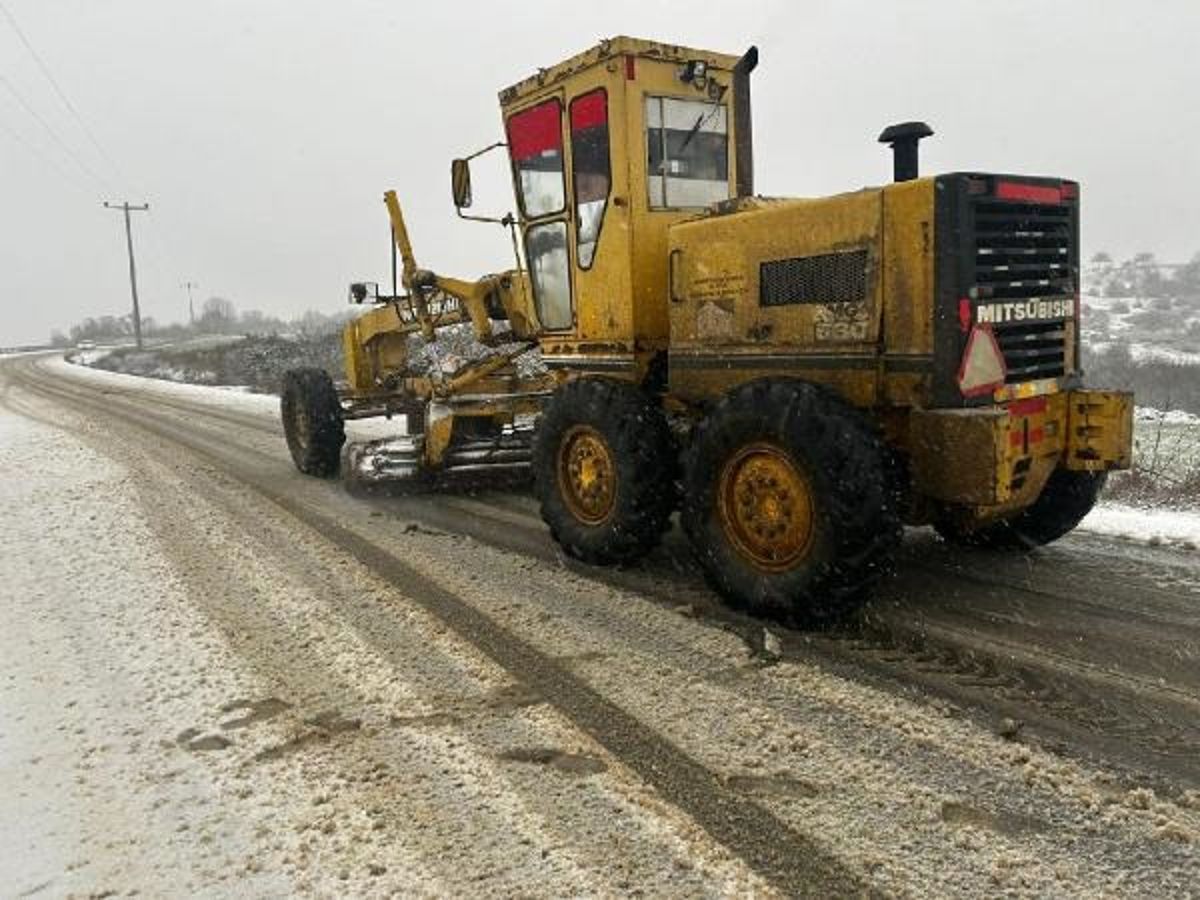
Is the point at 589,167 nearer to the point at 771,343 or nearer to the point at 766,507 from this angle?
the point at 771,343

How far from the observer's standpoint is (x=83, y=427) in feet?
49.0

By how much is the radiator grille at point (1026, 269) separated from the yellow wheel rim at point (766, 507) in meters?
1.14

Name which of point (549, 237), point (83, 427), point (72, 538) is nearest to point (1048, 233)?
point (549, 237)

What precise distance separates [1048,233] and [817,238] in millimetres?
1134

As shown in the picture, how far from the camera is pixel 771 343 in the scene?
4777mm

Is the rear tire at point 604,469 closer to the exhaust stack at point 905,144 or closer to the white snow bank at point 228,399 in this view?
the exhaust stack at point 905,144

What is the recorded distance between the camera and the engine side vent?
4.34 metres

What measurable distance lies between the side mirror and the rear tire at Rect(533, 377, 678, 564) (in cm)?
178

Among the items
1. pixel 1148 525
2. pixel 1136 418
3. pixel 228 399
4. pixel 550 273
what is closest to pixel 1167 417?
pixel 1136 418

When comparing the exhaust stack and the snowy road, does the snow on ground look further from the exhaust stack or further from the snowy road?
the exhaust stack

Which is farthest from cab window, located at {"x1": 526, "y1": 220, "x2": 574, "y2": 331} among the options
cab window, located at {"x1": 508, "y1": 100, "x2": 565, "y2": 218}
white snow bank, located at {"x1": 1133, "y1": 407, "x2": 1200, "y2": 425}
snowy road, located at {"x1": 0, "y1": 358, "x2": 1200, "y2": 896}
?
white snow bank, located at {"x1": 1133, "y1": 407, "x2": 1200, "y2": 425}

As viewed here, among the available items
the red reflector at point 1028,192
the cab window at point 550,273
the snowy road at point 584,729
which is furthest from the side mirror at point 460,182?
the red reflector at point 1028,192

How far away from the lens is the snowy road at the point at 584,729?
2.56 m

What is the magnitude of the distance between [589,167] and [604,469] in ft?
6.07
